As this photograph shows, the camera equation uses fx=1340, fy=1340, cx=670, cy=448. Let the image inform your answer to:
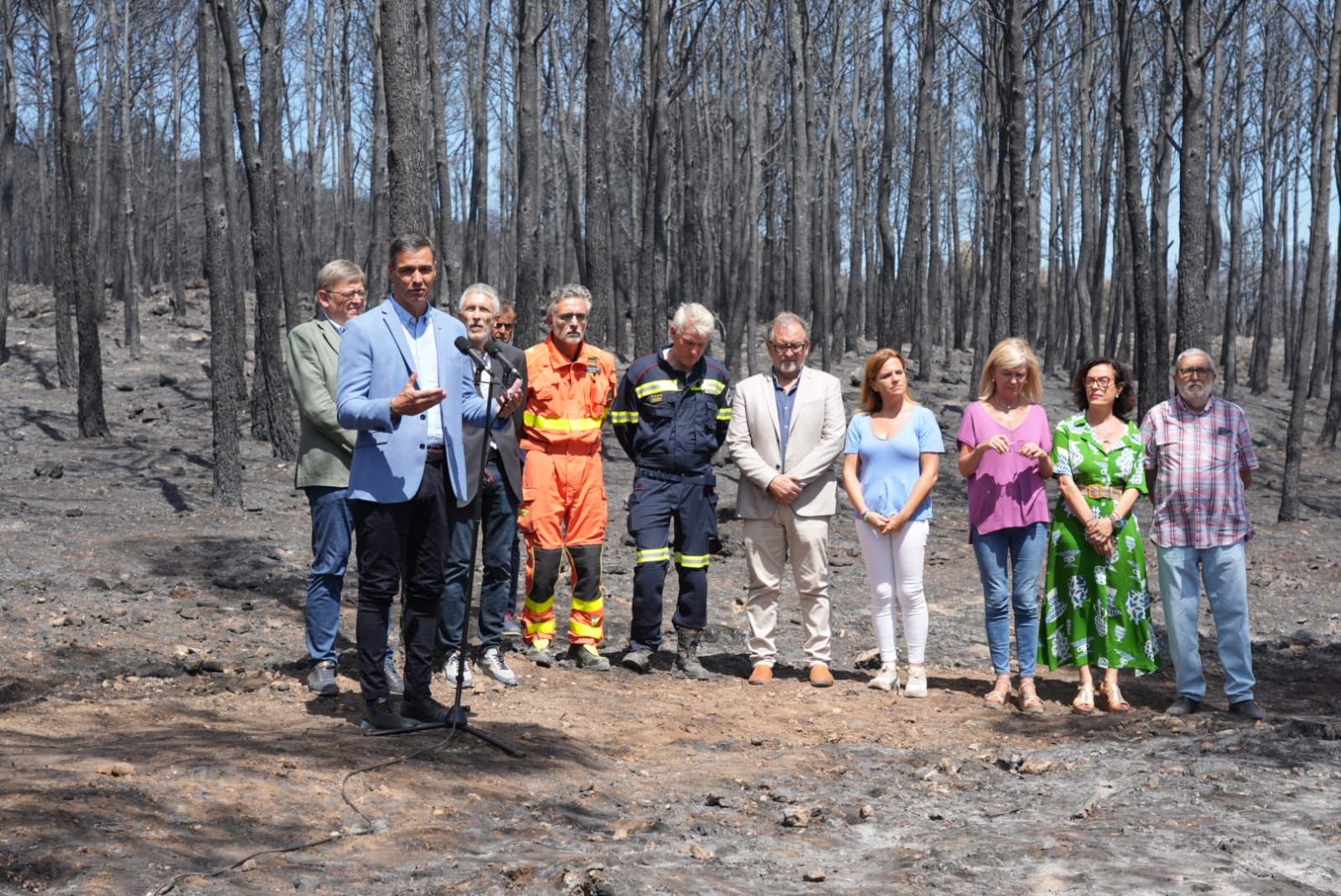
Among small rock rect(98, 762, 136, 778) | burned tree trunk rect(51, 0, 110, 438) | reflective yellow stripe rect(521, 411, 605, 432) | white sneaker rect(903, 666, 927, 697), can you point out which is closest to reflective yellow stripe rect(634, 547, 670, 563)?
reflective yellow stripe rect(521, 411, 605, 432)

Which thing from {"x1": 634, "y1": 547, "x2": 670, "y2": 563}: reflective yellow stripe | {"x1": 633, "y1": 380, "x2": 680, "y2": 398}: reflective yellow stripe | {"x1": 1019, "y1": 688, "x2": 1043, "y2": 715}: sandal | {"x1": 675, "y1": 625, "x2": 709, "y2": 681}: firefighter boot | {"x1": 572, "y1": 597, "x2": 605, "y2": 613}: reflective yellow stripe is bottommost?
{"x1": 1019, "y1": 688, "x2": 1043, "y2": 715}: sandal

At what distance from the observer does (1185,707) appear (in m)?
6.73

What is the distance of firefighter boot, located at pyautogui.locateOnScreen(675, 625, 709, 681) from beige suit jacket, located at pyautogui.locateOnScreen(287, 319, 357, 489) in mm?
2271

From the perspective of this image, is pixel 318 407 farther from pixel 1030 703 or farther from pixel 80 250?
pixel 80 250

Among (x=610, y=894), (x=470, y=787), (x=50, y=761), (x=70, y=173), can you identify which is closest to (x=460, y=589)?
(x=470, y=787)

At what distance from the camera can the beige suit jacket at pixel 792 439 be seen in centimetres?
724

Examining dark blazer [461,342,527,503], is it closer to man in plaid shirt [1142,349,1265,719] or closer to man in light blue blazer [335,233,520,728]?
man in light blue blazer [335,233,520,728]

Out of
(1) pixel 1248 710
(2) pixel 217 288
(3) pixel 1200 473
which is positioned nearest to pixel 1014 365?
(3) pixel 1200 473

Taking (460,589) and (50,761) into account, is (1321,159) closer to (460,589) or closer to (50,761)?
(460,589)

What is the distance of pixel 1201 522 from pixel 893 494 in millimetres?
1519

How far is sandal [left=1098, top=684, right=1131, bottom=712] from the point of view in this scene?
6.85m

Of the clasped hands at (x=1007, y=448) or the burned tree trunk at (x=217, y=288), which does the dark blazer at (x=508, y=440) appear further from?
→ the burned tree trunk at (x=217, y=288)

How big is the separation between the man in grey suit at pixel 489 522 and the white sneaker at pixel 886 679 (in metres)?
1.97

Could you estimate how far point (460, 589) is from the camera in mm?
6520
